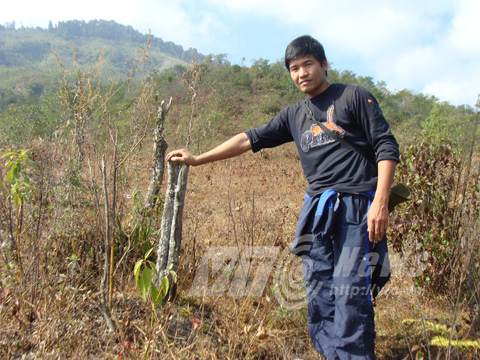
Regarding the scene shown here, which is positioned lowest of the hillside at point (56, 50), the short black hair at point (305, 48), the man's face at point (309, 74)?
the man's face at point (309, 74)

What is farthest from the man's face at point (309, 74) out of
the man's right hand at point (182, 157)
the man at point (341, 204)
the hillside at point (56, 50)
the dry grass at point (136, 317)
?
the hillside at point (56, 50)

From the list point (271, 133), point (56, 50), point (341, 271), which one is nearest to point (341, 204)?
point (341, 271)

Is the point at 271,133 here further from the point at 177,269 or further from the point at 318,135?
the point at 177,269

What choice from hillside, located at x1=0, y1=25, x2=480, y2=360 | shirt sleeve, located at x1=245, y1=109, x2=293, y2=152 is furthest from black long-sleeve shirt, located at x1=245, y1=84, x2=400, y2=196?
hillside, located at x1=0, y1=25, x2=480, y2=360

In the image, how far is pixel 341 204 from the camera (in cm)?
153

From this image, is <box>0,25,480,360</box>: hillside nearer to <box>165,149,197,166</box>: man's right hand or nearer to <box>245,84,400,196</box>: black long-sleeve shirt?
<box>165,149,197,166</box>: man's right hand

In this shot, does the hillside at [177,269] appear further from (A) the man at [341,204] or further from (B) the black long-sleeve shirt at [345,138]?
(B) the black long-sleeve shirt at [345,138]

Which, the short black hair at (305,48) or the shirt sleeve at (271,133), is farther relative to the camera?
the shirt sleeve at (271,133)

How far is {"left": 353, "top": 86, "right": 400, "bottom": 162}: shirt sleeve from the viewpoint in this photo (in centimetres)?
140

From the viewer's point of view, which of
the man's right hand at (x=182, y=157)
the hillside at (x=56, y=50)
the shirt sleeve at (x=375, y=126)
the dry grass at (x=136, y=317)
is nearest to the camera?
the shirt sleeve at (x=375, y=126)

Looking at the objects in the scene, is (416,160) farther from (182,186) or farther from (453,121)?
(453,121)

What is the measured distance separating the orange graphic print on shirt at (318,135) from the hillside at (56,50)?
57.9 m

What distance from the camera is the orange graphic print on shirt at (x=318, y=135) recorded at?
1561 millimetres

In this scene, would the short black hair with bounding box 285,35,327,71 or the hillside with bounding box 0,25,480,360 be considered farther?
the hillside with bounding box 0,25,480,360
